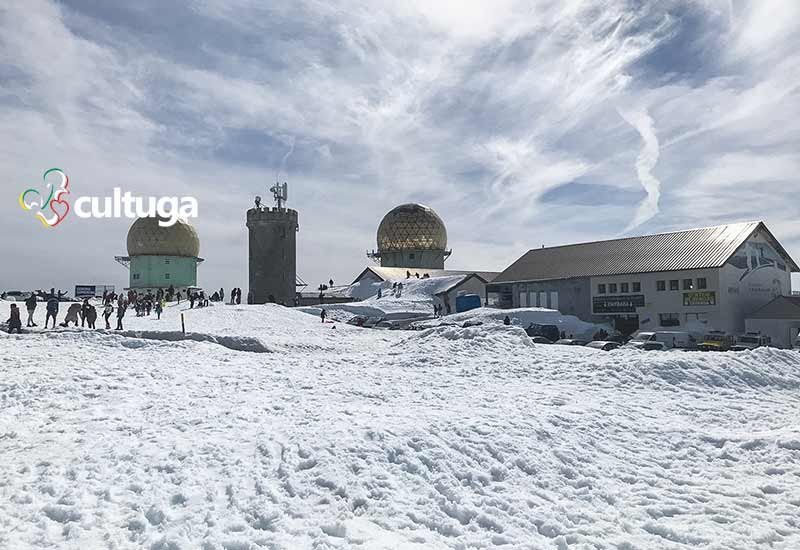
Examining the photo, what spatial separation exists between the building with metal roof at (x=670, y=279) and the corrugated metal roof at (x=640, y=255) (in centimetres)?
7

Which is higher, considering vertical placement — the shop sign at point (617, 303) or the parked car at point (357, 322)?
the shop sign at point (617, 303)

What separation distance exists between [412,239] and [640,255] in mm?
34281

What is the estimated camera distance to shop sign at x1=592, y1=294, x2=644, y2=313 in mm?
39562

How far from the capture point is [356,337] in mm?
29609

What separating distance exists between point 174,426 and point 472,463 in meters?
5.06

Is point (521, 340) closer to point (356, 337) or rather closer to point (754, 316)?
point (356, 337)

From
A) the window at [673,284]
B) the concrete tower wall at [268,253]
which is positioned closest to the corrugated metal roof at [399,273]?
the concrete tower wall at [268,253]

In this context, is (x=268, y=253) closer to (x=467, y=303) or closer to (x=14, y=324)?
(x=467, y=303)

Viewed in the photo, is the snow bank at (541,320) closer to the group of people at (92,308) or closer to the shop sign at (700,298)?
the shop sign at (700,298)

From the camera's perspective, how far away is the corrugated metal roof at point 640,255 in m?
37.9

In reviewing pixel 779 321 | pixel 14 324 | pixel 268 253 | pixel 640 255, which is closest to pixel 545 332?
pixel 640 255

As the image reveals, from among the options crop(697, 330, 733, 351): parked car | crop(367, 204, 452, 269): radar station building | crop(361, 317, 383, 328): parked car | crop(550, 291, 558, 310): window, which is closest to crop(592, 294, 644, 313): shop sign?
crop(550, 291, 558, 310): window

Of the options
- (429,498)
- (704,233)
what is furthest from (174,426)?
(704,233)

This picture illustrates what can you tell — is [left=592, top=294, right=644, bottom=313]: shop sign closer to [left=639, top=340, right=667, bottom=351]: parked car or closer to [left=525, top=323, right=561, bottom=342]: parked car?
[left=525, top=323, right=561, bottom=342]: parked car
